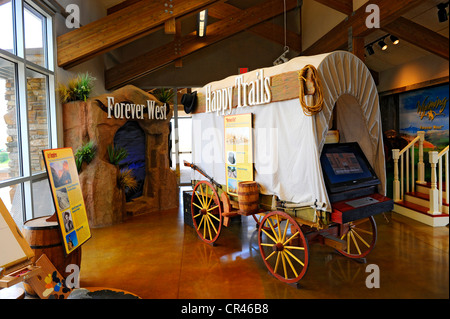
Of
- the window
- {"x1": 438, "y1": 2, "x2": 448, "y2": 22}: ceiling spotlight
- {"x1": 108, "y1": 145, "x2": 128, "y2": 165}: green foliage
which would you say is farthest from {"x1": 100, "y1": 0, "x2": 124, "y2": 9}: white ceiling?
{"x1": 438, "y1": 2, "x2": 448, "y2": 22}: ceiling spotlight

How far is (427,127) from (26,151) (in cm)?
470

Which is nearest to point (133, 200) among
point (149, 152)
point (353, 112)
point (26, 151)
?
point (149, 152)

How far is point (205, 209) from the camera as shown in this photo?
14.9 ft

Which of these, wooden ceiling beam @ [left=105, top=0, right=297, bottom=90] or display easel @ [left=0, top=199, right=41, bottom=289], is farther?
wooden ceiling beam @ [left=105, top=0, right=297, bottom=90]

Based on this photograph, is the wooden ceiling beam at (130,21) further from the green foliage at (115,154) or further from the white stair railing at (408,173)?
the white stair railing at (408,173)

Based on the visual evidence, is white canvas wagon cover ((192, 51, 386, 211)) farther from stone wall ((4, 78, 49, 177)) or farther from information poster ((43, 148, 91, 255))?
stone wall ((4, 78, 49, 177))

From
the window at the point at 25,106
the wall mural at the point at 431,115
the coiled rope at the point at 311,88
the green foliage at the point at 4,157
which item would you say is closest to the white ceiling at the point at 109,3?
the window at the point at 25,106

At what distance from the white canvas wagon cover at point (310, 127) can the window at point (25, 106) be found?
2757 mm

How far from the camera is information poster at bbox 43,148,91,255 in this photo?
297 cm

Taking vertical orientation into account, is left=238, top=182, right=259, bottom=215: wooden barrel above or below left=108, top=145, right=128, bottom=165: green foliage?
below

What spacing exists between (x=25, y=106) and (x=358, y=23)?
547 cm

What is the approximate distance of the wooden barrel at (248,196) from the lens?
137 inches

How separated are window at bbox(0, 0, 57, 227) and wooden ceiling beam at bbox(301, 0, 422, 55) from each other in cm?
505
